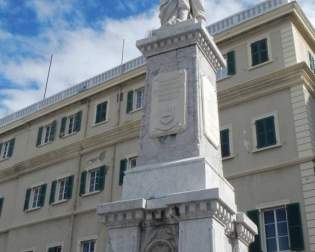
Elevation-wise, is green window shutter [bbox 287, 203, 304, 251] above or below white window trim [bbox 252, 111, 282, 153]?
below

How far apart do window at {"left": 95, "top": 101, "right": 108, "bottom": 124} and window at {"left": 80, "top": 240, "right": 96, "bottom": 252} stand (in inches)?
245

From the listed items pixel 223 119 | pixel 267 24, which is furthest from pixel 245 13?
pixel 223 119

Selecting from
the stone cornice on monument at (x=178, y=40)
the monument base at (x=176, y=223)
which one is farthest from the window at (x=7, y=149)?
the monument base at (x=176, y=223)

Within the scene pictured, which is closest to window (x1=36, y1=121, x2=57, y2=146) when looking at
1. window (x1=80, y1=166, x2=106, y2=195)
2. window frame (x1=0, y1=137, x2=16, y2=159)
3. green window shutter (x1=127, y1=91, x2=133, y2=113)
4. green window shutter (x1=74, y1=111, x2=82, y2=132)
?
green window shutter (x1=74, y1=111, x2=82, y2=132)

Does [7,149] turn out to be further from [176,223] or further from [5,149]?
[176,223]

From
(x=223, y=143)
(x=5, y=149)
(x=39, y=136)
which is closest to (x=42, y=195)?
(x=39, y=136)

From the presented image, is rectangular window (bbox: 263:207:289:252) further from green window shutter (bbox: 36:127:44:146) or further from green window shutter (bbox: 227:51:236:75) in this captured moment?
green window shutter (bbox: 36:127:44:146)

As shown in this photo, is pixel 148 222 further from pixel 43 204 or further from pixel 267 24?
pixel 43 204

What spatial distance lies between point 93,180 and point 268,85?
9766 mm

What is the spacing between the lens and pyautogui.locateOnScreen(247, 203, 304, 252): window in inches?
640

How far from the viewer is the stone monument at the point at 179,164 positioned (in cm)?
717

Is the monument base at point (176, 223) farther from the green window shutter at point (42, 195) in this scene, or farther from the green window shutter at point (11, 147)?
the green window shutter at point (11, 147)

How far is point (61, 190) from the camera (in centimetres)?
2516

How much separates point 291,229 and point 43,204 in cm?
1382
